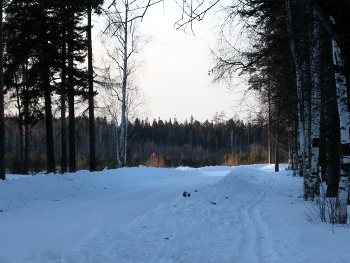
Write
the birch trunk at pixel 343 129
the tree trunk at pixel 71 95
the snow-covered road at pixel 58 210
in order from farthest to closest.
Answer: the tree trunk at pixel 71 95 < the birch trunk at pixel 343 129 < the snow-covered road at pixel 58 210

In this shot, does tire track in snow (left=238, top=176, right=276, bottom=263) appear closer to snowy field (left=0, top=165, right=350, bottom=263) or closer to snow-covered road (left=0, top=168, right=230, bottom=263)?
snowy field (left=0, top=165, right=350, bottom=263)

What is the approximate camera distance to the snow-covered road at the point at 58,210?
5742 millimetres

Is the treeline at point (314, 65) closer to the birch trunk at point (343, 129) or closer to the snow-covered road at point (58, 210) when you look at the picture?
the birch trunk at point (343, 129)

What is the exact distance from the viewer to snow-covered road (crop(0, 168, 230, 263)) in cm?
574

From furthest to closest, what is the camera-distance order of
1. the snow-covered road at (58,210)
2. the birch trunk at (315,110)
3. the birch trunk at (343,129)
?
the birch trunk at (315,110)
the birch trunk at (343,129)
the snow-covered road at (58,210)

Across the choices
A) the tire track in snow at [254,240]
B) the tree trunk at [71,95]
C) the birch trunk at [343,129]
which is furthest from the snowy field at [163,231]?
the tree trunk at [71,95]

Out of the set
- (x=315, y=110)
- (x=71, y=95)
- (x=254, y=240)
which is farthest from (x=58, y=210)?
(x=71, y=95)

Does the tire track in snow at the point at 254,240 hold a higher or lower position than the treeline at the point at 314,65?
lower

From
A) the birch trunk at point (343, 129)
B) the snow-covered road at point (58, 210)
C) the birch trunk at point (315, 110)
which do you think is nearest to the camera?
the snow-covered road at point (58, 210)

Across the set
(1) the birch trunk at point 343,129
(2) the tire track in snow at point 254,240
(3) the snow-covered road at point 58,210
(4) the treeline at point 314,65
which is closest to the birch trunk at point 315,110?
(4) the treeline at point 314,65

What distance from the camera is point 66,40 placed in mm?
19406

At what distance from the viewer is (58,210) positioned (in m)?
9.16

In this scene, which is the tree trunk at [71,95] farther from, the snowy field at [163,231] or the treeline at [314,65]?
the treeline at [314,65]

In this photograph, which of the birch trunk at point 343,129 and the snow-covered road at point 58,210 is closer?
the snow-covered road at point 58,210
